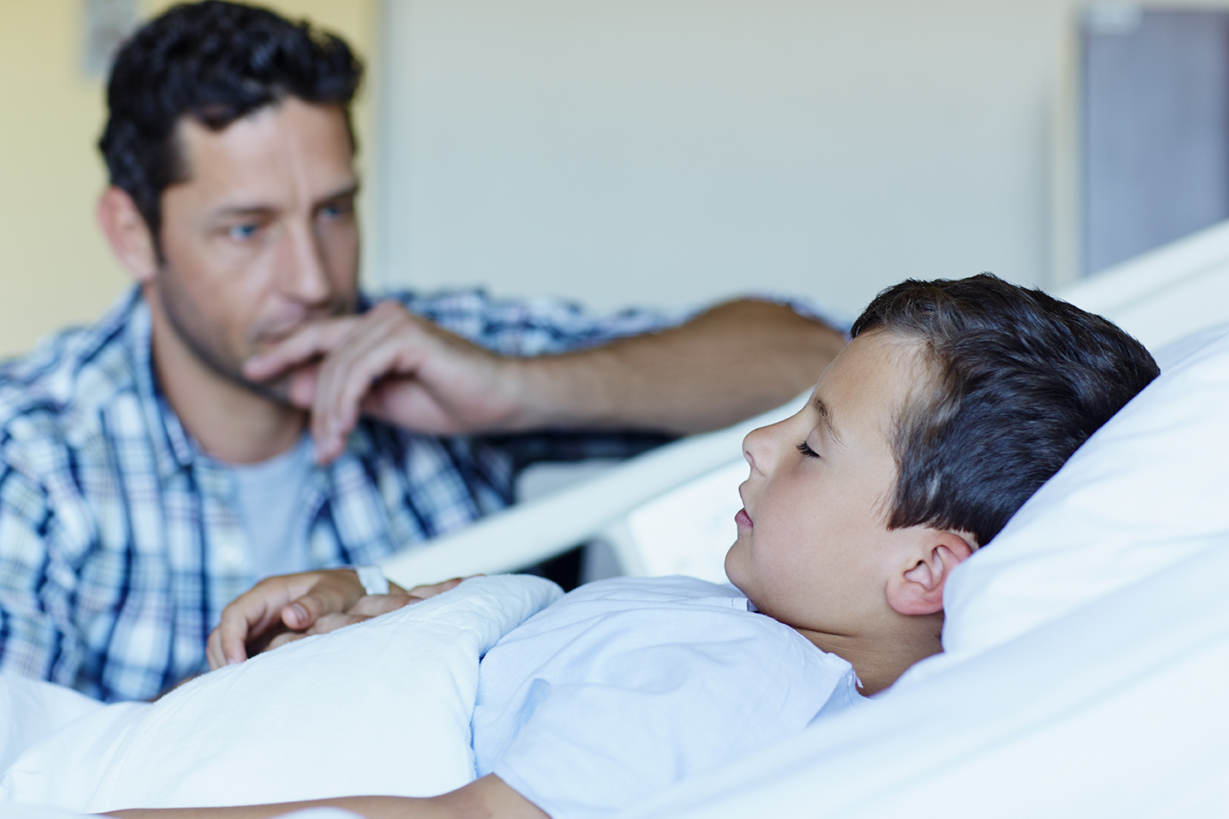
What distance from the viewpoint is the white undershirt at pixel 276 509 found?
1298 mm

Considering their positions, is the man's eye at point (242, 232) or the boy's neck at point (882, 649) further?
the man's eye at point (242, 232)

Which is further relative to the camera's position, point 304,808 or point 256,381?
point 256,381

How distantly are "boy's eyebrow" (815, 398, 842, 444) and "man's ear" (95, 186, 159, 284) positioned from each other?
1000 millimetres

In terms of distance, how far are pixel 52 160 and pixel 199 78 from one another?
1.26 meters

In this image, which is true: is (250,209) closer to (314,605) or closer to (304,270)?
(304,270)

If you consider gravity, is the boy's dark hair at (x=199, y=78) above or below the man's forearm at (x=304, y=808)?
above

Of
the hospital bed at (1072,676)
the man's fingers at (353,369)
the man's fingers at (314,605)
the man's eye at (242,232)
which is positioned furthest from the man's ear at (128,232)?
the hospital bed at (1072,676)

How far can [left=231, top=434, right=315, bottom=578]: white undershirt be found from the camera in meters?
1.30

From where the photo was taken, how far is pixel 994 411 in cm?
55

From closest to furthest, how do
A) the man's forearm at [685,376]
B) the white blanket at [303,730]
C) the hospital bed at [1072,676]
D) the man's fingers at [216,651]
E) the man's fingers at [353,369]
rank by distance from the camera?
the hospital bed at [1072,676] < the white blanket at [303,730] < the man's fingers at [216,651] < the man's fingers at [353,369] < the man's forearm at [685,376]

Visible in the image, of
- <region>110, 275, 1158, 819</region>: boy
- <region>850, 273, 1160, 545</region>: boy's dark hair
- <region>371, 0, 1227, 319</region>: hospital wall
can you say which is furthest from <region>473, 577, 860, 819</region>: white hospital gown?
<region>371, 0, 1227, 319</region>: hospital wall

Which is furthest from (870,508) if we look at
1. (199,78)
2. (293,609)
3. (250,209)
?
(199,78)

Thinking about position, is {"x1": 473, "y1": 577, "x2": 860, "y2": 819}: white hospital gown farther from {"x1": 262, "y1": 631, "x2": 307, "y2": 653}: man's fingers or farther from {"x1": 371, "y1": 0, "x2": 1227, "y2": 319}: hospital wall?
{"x1": 371, "y1": 0, "x2": 1227, "y2": 319}: hospital wall

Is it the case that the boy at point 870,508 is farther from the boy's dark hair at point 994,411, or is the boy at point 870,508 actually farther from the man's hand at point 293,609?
the man's hand at point 293,609
